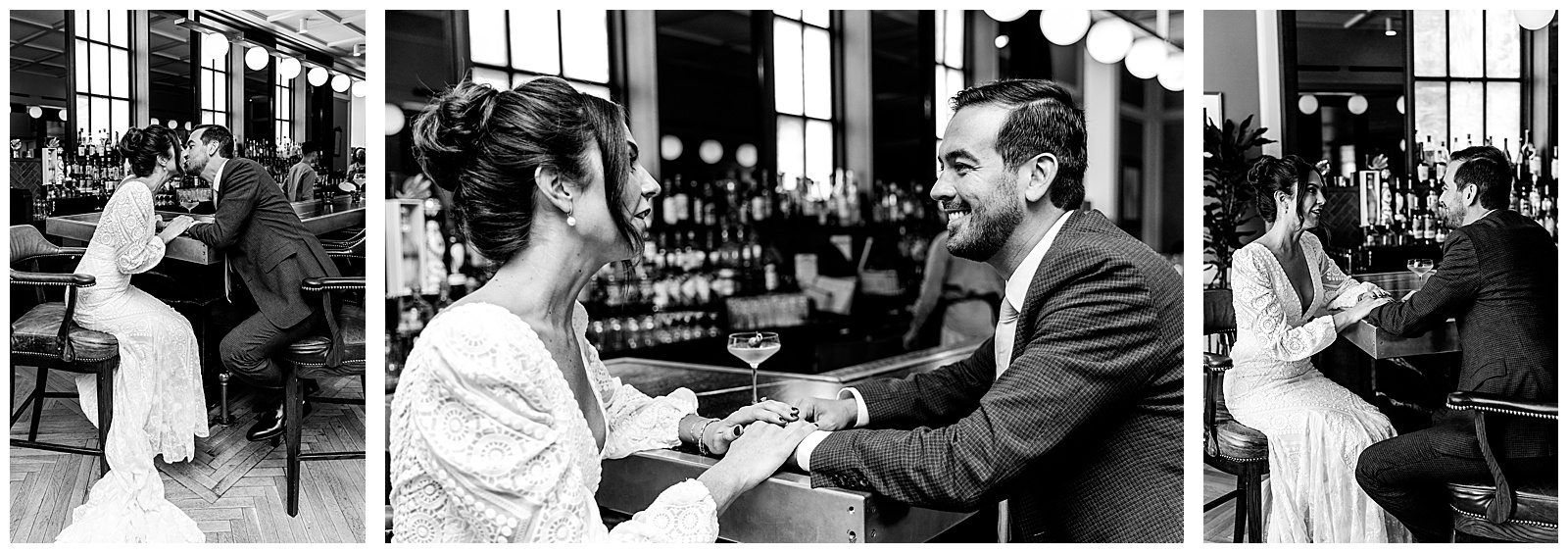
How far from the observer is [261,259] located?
2242 mm

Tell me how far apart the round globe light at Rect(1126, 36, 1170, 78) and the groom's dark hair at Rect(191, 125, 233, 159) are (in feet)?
12.3

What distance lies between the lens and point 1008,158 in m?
1.99

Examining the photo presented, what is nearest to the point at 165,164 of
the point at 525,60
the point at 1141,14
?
the point at 525,60

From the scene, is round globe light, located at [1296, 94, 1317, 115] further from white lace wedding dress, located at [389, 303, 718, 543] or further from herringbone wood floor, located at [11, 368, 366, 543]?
herringbone wood floor, located at [11, 368, 366, 543]

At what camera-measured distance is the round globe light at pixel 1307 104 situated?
2.29 metres

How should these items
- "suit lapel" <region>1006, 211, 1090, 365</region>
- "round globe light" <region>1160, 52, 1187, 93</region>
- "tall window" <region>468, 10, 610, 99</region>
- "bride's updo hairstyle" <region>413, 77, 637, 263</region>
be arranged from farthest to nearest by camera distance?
"round globe light" <region>1160, 52, 1187, 93</region> → "tall window" <region>468, 10, 610, 99</region> → "suit lapel" <region>1006, 211, 1090, 365</region> → "bride's updo hairstyle" <region>413, 77, 637, 263</region>

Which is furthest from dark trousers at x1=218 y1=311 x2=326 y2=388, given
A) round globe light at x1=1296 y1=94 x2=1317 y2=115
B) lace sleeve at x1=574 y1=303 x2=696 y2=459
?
round globe light at x1=1296 y1=94 x2=1317 y2=115

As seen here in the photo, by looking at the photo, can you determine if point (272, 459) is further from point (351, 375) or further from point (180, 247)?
point (180, 247)

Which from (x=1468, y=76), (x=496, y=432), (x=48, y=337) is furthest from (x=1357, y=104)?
(x=48, y=337)

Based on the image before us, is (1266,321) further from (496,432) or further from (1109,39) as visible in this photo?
(1109,39)

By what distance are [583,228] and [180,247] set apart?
111 cm

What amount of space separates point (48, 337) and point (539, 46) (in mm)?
2596

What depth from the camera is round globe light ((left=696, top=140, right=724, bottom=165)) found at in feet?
20.7

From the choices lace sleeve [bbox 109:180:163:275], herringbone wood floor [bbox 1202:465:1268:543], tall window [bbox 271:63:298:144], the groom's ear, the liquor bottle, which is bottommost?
herringbone wood floor [bbox 1202:465:1268:543]
